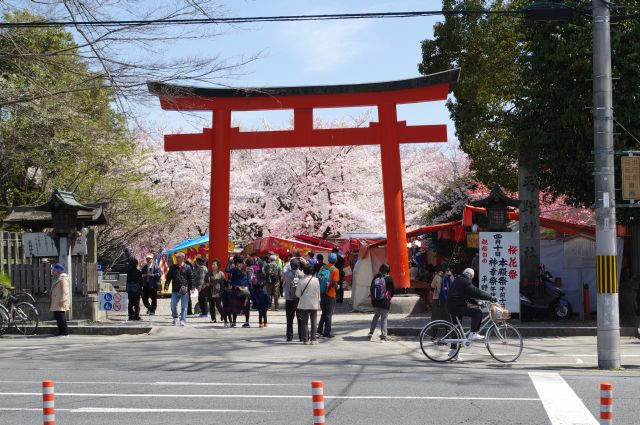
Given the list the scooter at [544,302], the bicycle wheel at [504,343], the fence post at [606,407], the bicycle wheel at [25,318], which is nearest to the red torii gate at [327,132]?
the scooter at [544,302]

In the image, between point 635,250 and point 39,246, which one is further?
point 39,246

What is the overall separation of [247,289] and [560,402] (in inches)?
431

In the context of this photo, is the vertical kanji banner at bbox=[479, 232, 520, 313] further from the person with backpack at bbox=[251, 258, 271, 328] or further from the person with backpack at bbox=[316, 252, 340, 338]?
the person with backpack at bbox=[251, 258, 271, 328]

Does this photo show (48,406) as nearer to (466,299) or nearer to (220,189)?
(466,299)

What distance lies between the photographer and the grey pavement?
961cm

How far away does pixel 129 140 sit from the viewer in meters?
31.0

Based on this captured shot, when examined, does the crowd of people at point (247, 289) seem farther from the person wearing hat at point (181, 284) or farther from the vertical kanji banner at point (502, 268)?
the vertical kanji banner at point (502, 268)

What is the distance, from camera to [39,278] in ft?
68.4

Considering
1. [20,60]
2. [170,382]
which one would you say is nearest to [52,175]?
[20,60]

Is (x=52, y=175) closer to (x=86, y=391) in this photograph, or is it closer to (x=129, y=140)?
(x=129, y=140)

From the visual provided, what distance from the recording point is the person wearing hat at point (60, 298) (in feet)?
61.0

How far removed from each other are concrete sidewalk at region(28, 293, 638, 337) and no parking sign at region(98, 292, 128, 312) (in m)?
0.32

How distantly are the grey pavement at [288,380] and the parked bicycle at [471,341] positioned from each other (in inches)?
10.0

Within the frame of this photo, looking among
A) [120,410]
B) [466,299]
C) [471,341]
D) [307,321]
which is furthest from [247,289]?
[120,410]
